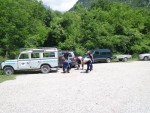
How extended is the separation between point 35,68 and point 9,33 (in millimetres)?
10500

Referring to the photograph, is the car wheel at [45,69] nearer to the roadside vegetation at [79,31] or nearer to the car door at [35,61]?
the car door at [35,61]

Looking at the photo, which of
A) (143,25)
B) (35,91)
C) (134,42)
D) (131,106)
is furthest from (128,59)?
(131,106)

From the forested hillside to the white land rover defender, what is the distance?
8.71 metres

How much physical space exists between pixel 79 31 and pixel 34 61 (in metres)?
18.7

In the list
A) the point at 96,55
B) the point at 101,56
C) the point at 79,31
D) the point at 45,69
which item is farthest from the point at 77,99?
the point at 79,31

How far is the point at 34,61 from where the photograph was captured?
20.8 meters

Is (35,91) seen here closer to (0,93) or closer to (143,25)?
(0,93)

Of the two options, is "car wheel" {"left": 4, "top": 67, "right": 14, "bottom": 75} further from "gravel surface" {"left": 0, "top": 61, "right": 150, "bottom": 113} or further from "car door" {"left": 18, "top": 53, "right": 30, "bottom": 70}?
"gravel surface" {"left": 0, "top": 61, "right": 150, "bottom": 113}

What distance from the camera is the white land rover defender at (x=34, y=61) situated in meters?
20.7

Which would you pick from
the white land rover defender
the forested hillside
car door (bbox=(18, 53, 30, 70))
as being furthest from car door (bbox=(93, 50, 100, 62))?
car door (bbox=(18, 53, 30, 70))

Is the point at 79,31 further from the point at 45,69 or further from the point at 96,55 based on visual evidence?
the point at 45,69

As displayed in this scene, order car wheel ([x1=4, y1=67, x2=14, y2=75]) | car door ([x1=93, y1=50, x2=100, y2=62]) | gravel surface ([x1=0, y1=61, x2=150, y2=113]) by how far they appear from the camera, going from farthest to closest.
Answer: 1. car door ([x1=93, y1=50, x2=100, y2=62])
2. car wheel ([x1=4, y1=67, x2=14, y2=75])
3. gravel surface ([x1=0, y1=61, x2=150, y2=113])

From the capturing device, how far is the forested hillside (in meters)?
30.3

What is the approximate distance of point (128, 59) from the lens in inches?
1396
